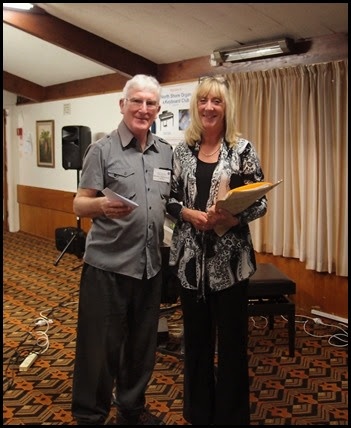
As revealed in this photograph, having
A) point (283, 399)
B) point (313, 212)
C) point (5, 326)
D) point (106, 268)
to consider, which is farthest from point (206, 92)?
point (5, 326)

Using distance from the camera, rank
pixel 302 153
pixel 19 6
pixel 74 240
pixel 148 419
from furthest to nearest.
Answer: pixel 74 240 → pixel 19 6 → pixel 302 153 → pixel 148 419

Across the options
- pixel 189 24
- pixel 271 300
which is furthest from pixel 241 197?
pixel 189 24

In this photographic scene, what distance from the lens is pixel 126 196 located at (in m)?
1.97

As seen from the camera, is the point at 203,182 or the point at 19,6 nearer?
the point at 203,182

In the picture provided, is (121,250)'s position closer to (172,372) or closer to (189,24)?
(172,372)

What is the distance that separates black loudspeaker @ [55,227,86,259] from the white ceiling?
7.09 ft

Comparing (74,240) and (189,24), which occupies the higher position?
(189,24)

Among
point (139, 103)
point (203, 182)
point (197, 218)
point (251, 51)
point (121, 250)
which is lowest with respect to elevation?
point (121, 250)

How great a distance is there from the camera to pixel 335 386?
8.98 ft

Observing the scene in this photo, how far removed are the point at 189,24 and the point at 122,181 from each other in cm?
223

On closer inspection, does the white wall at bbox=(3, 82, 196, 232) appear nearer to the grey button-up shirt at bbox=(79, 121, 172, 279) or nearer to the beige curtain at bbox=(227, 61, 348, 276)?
the beige curtain at bbox=(227, 61, 348, 276)

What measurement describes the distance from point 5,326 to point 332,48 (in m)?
3.31

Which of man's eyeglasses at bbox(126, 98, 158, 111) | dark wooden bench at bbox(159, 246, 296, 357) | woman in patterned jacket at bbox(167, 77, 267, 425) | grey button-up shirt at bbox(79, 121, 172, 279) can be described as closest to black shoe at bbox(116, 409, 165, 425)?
woman in patterned jacket at bbox(167, 77, 267, 425)

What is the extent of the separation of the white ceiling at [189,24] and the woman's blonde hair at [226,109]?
147cm
